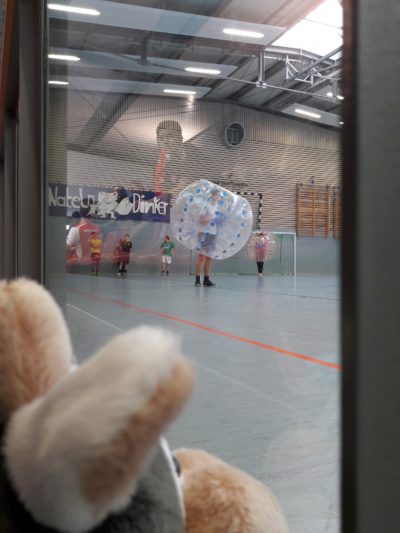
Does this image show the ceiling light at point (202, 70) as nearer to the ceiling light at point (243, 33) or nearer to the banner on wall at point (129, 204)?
the ceiling light at point (243, 33)

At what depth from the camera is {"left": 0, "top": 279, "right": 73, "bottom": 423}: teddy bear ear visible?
0.37 metres

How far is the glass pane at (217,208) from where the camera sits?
3.83 ft

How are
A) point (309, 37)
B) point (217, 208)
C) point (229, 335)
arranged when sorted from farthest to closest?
1. point (309, 37)
2. point (217, 208)
3. point (229, 335)

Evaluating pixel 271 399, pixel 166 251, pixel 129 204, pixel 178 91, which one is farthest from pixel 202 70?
pixel 271 399

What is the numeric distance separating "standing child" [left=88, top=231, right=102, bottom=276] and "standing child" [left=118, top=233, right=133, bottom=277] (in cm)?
86

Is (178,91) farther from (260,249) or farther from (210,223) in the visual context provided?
(210,223)

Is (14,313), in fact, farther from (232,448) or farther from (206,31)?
(206,31)

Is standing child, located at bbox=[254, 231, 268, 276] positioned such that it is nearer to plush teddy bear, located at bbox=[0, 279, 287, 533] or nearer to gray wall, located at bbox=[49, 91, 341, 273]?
gray wall, located at bbox=[49, 91, 341, 273]

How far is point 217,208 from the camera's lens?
209 inches

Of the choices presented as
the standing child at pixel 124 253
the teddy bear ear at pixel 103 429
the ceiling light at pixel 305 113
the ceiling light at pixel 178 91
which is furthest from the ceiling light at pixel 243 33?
the teddy bear ear at pixel 103 429

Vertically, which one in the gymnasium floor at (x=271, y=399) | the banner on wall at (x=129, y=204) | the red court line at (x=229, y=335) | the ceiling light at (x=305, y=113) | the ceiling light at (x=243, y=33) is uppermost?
the ceiling light at (x=243, y=33)

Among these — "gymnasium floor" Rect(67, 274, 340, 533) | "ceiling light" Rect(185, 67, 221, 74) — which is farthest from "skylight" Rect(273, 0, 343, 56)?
"gymnasium floor" Rect(67, 274, 340, 533)

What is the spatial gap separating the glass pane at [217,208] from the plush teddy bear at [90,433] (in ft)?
0.09

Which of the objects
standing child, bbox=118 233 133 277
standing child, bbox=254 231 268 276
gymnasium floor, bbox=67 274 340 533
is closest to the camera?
gymnasium floor, bbox=67 274 340 533
